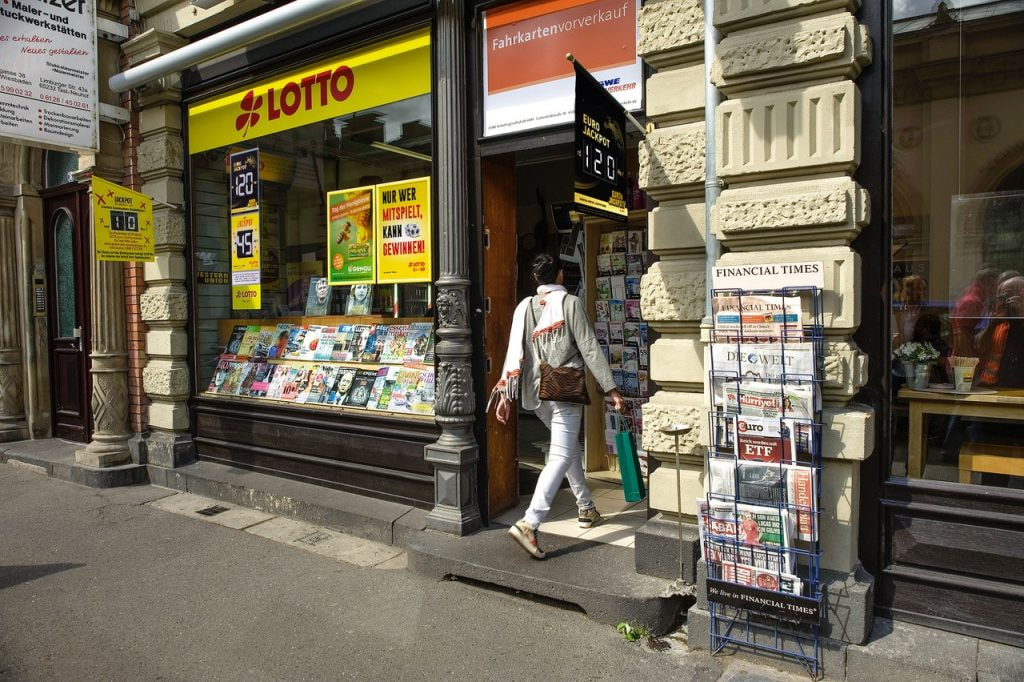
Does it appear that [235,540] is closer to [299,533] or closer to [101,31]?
[299,533]

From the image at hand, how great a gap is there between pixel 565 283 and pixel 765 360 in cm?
368

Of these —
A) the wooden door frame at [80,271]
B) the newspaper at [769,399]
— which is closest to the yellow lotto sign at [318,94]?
the wooden door frame at [80,271]

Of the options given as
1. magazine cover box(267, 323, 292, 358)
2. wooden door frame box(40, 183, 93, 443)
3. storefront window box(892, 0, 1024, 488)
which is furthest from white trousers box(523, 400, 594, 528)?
wooden door frame box(40, 183, 93, 443)

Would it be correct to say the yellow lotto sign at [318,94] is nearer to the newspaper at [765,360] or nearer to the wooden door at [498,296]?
the wooden door at [498,296]

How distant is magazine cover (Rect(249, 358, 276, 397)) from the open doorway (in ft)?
8.20

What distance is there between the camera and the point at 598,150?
401cm

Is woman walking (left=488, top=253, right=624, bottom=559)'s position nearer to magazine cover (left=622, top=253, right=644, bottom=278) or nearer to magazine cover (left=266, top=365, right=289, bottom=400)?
magazine cover (left=622, top=253, right=644, bottom=278)

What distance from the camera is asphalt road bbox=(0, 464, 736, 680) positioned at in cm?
361

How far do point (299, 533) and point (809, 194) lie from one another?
14.5 ft

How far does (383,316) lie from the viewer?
21.1 ft

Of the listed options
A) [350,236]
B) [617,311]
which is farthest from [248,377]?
[617,311]

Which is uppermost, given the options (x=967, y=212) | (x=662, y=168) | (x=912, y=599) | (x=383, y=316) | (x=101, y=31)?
(x=101, y=31)

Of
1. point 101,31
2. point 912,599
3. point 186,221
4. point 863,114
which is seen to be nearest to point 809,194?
point 863,114

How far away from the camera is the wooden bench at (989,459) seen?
3713mm
